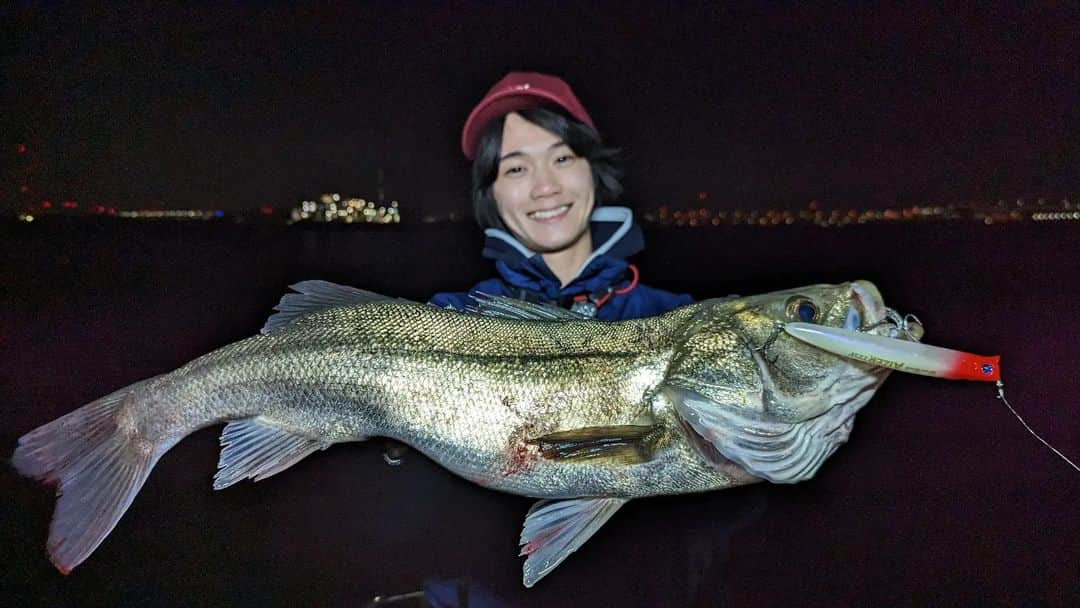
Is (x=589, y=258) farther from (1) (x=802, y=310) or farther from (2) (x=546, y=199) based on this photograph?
(1) (x=802, y=310)

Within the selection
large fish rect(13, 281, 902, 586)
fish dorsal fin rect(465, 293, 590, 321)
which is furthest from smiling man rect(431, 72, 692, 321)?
large fish rect(13, 281, 902, 586)

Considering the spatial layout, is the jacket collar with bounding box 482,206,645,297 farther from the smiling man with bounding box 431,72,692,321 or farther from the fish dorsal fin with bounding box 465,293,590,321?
the fish dorsal fin with bounding box 465,293,590,321

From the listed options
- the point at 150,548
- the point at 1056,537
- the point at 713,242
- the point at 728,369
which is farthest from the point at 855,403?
the point at 713,242

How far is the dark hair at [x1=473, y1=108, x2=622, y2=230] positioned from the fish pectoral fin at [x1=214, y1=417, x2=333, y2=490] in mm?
828

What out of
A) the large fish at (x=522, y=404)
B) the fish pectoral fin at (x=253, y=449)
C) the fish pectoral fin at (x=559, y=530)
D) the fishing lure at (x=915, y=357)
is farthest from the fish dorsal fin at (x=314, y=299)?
the fishing lure at (x=915, y=357)

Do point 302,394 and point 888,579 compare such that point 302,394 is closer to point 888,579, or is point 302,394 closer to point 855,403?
point 855,403

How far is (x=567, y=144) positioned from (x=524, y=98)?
0.18 m

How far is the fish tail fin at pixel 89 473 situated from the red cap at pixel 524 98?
1102 millimetres

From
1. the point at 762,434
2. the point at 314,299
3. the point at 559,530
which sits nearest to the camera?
the point at 762,434

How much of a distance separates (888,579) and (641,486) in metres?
0.84

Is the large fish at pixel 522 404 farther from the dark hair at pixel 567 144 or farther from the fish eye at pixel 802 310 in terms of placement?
the dark hair at pixel 567 144

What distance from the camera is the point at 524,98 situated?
59.9 inches

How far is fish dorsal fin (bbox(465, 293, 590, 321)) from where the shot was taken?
4.00ft

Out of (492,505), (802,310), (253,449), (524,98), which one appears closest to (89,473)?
(253,449)
